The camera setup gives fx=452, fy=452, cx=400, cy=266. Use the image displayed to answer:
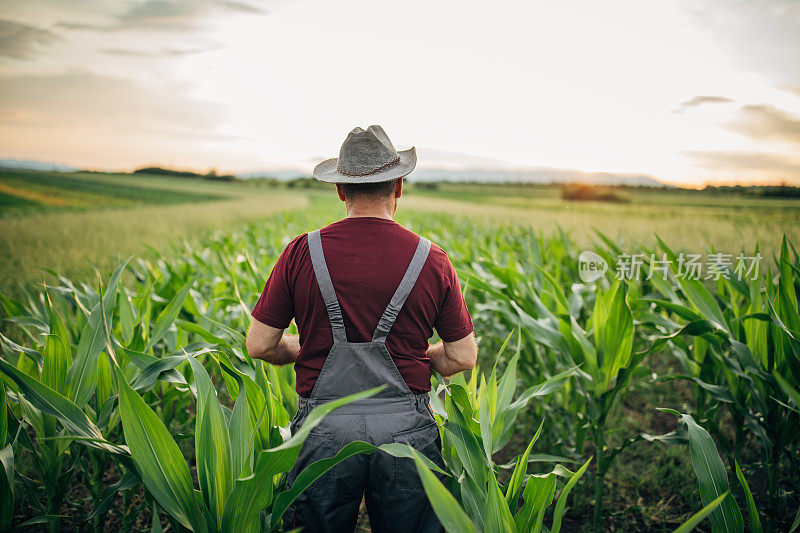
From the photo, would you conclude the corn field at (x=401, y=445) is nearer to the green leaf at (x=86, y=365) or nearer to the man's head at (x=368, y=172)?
the green leaf at (x=86, y=365)

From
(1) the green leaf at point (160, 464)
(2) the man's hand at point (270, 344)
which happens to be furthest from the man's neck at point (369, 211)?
(1) the green leaf at point (160, 464)

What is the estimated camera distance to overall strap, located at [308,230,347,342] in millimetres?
1334

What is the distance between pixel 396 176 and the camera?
1.39m

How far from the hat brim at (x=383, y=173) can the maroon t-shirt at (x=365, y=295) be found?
12 centimetres

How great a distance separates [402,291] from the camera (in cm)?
134

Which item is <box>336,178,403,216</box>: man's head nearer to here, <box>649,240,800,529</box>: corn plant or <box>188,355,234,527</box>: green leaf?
<box>188,355,234,527</box>: green leaf

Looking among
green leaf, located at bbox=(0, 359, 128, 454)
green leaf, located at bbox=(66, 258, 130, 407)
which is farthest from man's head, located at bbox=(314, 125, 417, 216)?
green leaf, located at bbox=(66, 258, 130, 407)

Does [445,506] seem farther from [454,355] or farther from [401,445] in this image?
[454,355]

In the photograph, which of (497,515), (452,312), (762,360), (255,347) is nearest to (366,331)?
(452,312)

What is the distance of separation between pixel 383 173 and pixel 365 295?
38cm

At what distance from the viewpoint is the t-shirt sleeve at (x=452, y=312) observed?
1418mm

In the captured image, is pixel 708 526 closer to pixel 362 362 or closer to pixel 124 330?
pixel 362 362

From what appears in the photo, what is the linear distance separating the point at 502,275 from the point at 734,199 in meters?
21.0

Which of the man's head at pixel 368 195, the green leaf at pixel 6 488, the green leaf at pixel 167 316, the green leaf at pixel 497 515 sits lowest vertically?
the green leaf at pixel 6 488
